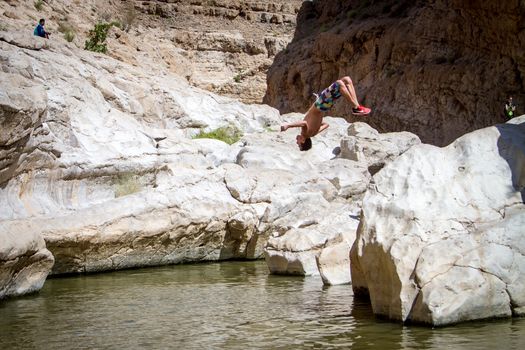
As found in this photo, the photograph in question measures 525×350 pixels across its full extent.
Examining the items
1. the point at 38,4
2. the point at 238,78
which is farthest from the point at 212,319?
the point at 238,78

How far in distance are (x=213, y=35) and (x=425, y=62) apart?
27667mm

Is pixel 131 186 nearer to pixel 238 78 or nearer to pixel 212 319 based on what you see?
pixel 212 319

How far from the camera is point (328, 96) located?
Answer: 41.5 ft

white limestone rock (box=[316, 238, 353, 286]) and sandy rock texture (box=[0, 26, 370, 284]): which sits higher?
sandy rock texture (box=[0, 26, 370, 284])

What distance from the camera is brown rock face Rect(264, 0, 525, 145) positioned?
26.7 meters

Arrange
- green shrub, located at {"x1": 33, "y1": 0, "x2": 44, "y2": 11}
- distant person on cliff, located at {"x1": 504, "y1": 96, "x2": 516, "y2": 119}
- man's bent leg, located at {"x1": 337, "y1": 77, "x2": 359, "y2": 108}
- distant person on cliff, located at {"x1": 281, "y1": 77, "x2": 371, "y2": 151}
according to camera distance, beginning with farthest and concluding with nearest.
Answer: green shrub, located at {"x1": 33, "y1": 0, "x2": 44, "y2": 11} < distant person on cliff, located at {"x1": 504, "y1": 96, "x2": 516, "y2": 119} < distant person on cliff, located at {"x1": 281, "y1": 77, "x2": 371, "y2": 151} < man's bent leg, located at {"x1": 337, "y1": 77, "x2": 359, "y2": 108}

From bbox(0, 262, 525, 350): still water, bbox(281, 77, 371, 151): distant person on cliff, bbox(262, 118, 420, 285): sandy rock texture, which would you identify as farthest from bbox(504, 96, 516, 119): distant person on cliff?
bbox(0, 262, 525, 350): still water

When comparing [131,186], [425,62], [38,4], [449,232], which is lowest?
[449,232]

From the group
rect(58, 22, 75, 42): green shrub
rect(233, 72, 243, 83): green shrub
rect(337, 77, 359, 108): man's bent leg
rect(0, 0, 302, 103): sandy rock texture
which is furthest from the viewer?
rect(233, 72, 243, 83): green shrub

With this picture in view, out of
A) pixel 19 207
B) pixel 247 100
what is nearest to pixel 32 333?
pixel 19 207

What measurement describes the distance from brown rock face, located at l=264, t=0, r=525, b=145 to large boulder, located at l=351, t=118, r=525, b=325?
62.2ft

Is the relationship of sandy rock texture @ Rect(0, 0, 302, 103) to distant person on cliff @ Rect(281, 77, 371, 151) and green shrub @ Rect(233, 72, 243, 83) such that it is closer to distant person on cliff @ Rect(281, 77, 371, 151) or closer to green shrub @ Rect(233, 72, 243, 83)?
green shrub @ Rect(233, 72, 243, 83)

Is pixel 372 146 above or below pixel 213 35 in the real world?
below

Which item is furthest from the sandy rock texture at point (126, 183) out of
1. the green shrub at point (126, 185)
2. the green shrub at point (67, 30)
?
the green shrub at point (67, 30)
